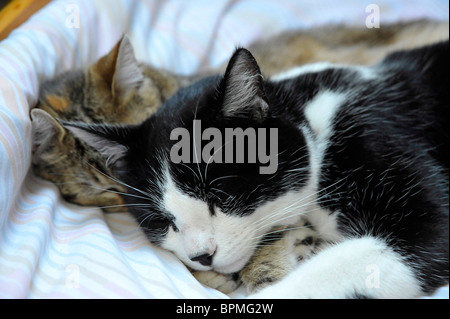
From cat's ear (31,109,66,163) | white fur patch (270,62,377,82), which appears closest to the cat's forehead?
cat's ear (31,109,66,163)

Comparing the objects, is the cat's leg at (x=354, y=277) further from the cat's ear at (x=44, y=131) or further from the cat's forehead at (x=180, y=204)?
the cat's ear at (x=44, y=131)

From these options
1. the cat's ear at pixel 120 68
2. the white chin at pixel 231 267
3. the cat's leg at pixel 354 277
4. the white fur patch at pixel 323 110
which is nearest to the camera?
the cat's leg at pixel 354 277

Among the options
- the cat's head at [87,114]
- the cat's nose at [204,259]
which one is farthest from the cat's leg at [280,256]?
the cat's head at [87,114]

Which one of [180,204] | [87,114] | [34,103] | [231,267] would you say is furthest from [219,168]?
[34,103]

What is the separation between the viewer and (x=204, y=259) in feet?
3.29

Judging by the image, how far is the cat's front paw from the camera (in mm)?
1094

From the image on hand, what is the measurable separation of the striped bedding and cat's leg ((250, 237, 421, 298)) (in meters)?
0.12

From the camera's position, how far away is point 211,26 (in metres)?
1.91

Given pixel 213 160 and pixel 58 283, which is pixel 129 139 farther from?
pixel 58 283

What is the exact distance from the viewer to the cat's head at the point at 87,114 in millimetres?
1241

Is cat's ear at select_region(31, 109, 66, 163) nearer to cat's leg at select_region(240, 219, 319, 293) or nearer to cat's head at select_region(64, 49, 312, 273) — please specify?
cat's head at select_region(64, 49, 312, 273)

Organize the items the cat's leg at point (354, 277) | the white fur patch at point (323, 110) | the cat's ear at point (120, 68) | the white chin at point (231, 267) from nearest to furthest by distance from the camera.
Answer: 1. the cat's leg at point (354, 277)
2. the white chin at point (231, 267)
3. the white fur patch at point (323, 110)
4. the cat's ear at point (120, 68)

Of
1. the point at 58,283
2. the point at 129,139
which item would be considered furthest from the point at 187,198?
the point at 58,283
